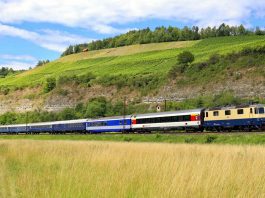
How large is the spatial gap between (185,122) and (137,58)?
96879 millimetres

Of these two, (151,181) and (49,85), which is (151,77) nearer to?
(49,85)

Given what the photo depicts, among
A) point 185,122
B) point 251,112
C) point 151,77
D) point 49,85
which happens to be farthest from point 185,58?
point 251,112

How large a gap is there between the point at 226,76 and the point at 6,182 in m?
90.3

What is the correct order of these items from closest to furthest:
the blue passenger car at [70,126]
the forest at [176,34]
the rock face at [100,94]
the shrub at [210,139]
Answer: the shrub at [210,139], the blue passenger car at [70,126], the rock face at [100,94], the forest at [176,34]

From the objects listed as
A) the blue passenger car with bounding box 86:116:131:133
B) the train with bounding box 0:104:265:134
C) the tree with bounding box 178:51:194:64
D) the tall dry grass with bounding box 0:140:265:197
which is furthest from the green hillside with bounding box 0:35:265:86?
the tall dry grass with bounding box 0:140:265:197

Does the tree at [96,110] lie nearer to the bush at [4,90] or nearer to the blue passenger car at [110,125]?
the blue passenger car at [110,125]

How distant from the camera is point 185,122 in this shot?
50.0 m

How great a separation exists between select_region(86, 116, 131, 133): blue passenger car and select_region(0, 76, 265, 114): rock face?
32.4 metres

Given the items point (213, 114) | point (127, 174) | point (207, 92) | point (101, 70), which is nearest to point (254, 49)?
point (207, 92)

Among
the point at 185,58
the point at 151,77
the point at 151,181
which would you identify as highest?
the point at 185,58

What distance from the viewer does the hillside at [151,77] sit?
93.9 m

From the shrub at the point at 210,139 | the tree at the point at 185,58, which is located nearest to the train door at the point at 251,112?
the shrub at the point at 210,139

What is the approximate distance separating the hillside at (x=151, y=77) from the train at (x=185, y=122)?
22.5m

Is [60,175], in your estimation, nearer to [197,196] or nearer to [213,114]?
[197,196]
